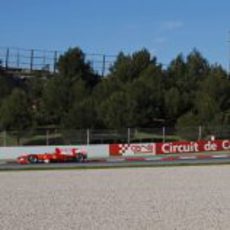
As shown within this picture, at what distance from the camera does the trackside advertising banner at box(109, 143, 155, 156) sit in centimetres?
5262

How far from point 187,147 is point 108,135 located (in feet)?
21.2

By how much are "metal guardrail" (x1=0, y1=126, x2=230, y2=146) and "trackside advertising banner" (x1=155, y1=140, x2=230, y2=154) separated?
163 cm

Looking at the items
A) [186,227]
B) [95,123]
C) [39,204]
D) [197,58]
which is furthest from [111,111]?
[186,227]

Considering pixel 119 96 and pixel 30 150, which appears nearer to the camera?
pixel 30 150

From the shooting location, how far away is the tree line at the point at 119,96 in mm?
62812

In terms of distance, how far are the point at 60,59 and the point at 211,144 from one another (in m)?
30.5

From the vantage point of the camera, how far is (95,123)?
63.4 m

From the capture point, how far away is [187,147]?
177 feet

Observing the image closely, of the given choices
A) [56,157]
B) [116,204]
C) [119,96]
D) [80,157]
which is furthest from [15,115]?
[116,204]

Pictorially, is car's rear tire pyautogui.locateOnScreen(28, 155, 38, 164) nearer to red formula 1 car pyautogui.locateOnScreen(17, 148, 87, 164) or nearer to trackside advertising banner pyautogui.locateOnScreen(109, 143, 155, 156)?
red formula 1 car pyautogui.locateOnScreen(17, 148, 87, 164)

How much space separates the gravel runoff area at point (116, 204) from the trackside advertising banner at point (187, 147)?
25.3m

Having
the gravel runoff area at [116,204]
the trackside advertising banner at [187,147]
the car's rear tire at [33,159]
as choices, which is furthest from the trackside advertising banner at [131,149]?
the gravel runoff area at [116,204]

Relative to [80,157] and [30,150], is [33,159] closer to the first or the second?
[80,157]

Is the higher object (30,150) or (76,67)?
(76,67)
